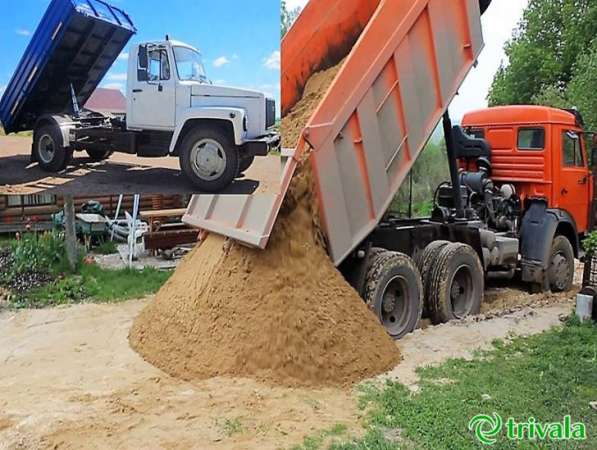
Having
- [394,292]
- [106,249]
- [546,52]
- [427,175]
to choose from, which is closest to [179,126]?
[394,292]

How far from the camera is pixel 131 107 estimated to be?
3.85m

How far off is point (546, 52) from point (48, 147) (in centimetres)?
1883

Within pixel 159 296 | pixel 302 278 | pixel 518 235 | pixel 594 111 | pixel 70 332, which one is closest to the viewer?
pixel 302 278

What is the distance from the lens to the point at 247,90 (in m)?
3.55

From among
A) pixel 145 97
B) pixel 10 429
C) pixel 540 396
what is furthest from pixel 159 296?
pixel 540 396

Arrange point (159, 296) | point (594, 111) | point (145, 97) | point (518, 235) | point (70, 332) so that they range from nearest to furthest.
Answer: point (145, 97), point (159, 296), point (70, 332), point (518, 235), point (594, 111)

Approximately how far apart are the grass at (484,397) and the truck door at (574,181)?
9.28ft

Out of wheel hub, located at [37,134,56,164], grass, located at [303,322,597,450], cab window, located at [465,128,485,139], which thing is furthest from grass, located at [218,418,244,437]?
cab window, located at [465,128,485,139]

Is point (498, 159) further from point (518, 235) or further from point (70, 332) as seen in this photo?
point (70, 332)

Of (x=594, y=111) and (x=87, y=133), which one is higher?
(x=594, y=111)

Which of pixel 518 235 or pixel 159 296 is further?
pixel 518 235

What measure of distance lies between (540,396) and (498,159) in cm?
432

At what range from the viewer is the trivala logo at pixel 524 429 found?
3.89 m

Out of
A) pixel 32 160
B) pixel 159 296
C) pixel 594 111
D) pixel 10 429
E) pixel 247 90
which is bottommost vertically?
pixel 10 429
